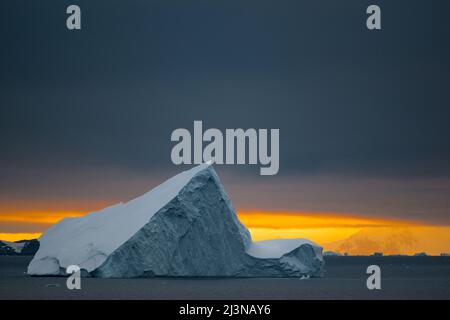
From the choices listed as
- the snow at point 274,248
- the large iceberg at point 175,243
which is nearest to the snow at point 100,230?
the large iceberg at point 175,243

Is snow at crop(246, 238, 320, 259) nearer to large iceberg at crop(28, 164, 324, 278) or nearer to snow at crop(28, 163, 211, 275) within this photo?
large iceberg at crop(28, 164, 324, 278)

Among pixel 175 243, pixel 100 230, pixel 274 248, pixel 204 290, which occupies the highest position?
pixel 100 230

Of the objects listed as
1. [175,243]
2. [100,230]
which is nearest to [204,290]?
[175,243]

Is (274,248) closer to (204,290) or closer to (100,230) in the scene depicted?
(204,290)

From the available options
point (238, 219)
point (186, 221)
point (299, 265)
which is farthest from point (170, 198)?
point (299, 265)

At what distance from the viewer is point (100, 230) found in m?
47.3

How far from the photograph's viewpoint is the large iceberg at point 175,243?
44.9 m

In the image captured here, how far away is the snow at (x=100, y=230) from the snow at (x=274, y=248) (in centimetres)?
580

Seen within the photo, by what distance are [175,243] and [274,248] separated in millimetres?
6800

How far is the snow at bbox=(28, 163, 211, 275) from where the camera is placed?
45188 millimetres

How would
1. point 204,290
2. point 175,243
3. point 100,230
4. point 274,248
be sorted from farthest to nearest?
point 274,248
point 100,230
point 175,243
point 204,290

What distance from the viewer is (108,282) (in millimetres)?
47438

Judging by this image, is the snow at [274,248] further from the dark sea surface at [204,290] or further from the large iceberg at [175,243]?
the dark sea surface at [204,290]
